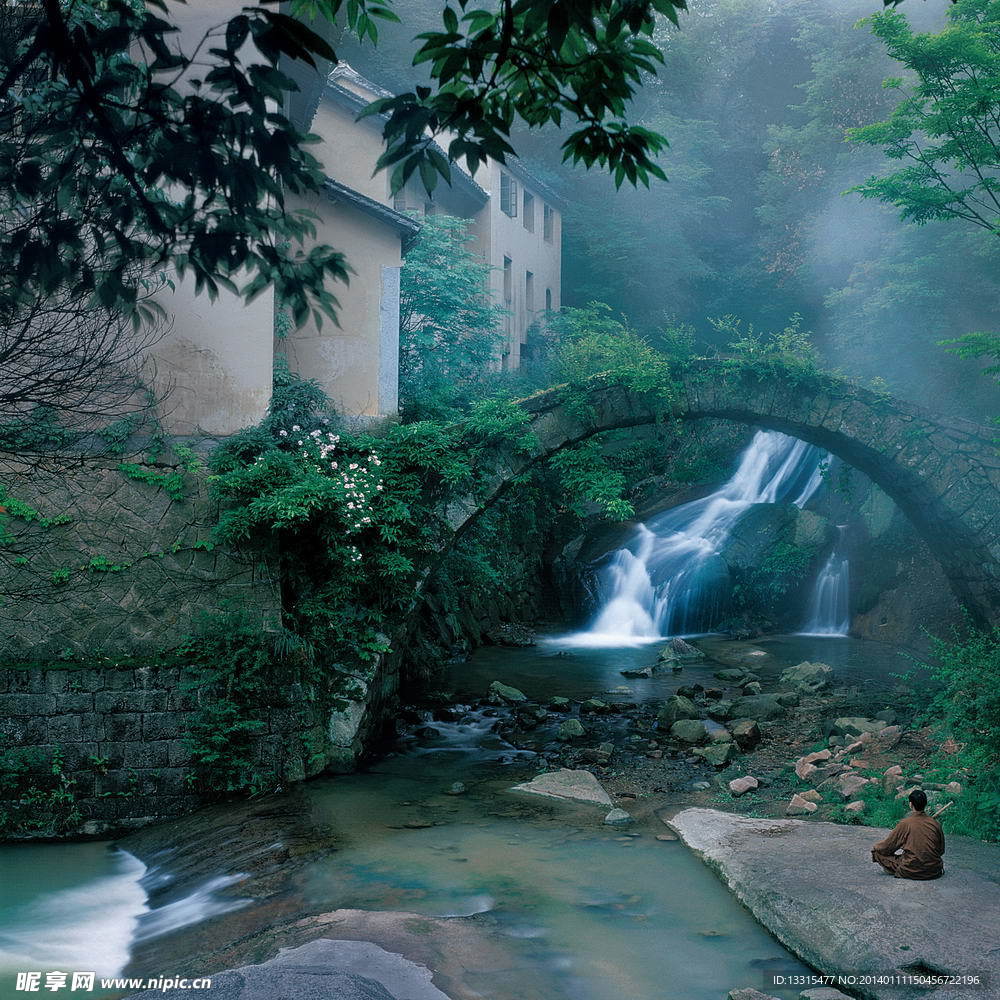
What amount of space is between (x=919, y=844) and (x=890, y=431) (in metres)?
7.93

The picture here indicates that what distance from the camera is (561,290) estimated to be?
33125mm

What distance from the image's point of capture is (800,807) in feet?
25.4

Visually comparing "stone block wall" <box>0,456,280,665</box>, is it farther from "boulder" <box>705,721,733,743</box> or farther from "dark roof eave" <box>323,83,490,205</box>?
"dark roof eave" <box>323,83,490,205</box>

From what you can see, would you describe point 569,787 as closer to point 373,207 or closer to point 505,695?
point 505,695

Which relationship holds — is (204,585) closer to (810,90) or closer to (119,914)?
(119,914)

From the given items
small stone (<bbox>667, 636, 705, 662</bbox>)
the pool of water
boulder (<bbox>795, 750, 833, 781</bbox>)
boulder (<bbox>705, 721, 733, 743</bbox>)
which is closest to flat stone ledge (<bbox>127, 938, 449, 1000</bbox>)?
the pool of water

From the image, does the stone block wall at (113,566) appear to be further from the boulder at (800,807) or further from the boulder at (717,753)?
the boulder at (800,807)

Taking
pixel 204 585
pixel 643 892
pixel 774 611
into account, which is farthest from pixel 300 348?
pixel 774 611

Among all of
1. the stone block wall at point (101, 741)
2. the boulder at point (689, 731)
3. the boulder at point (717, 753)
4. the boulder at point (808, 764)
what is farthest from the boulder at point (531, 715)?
the stone block wall at point (101, 741)

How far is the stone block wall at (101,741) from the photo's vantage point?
8.07m

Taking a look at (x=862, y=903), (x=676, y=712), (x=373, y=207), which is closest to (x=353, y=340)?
(x=373, y=207)

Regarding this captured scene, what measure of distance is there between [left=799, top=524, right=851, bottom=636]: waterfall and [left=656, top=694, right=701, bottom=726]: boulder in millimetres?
8151

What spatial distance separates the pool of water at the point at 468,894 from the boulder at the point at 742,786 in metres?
1.12

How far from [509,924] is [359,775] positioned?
3.72 meters
